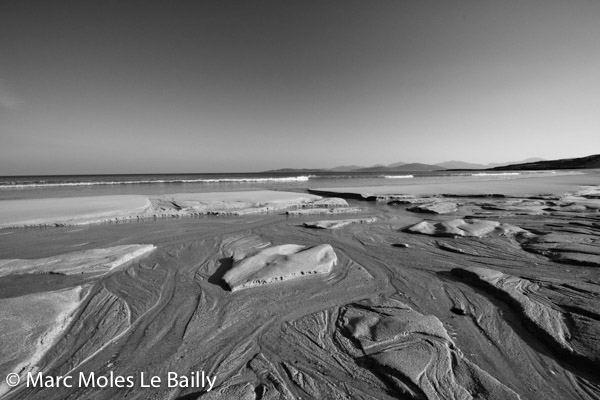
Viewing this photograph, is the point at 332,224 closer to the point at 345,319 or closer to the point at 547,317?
the point at 345,319

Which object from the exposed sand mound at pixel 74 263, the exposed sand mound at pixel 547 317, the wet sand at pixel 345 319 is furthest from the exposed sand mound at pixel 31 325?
the exposed sand mound at pixel 547 317

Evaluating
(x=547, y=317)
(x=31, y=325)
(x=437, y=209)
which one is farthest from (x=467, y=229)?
(x=31, y=325)

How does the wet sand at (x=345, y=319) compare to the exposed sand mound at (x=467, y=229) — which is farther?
the exposed sand mound at (x=467, y=229)

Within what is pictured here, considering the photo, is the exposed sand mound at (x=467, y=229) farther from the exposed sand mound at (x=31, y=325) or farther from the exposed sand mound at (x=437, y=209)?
the exposed sand mound at (x=31, y=325)

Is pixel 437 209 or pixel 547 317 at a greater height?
pixel 437 209

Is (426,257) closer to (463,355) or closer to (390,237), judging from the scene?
(390,237)

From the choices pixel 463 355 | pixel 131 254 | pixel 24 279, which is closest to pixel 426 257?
pixel 463 355

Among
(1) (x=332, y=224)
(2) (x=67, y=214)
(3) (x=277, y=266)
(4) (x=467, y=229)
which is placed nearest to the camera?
(3) (x=277, y=266)
